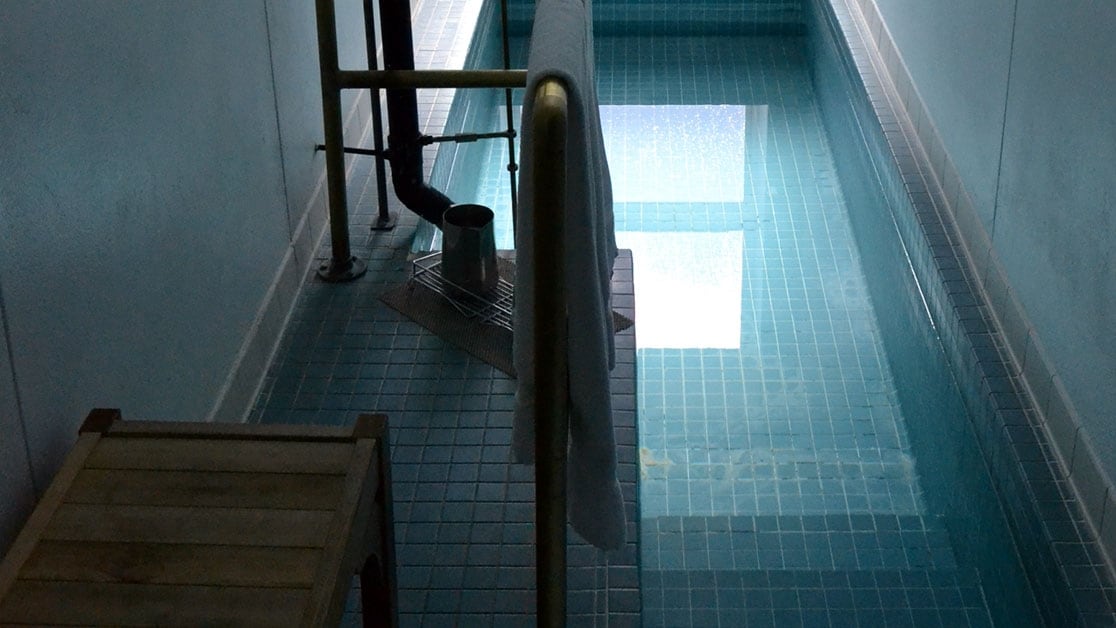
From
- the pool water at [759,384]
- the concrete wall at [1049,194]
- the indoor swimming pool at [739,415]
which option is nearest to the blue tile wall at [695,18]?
the pool water at [759,384]

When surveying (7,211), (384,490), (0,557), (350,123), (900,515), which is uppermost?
(350,123)

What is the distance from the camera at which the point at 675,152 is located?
468 centimetres

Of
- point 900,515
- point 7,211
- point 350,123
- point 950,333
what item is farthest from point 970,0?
point 7,211

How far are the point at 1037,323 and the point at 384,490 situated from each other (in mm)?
1663

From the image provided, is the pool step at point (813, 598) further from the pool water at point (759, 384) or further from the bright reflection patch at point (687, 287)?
the bright reflection patch at point (687, 287)

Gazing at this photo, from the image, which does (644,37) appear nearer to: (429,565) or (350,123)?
(350,123)

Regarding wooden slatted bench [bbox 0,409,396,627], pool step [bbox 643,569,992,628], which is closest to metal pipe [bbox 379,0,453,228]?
pool step [bbox 643,569,992,628]

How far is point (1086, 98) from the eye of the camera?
2539mm

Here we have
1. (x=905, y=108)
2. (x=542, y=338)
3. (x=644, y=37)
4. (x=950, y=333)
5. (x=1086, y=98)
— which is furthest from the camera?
(x=644, y=37)

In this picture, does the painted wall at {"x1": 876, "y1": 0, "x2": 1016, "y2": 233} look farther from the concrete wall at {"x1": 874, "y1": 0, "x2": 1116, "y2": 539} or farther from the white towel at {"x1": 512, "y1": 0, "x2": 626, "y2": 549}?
the white towel at {"x1": 512, "y1": 0, "x2": 626, "y2": 549}

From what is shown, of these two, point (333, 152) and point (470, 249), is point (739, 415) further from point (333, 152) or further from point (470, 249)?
point (333, 152)

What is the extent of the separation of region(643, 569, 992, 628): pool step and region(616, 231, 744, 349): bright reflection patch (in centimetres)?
98

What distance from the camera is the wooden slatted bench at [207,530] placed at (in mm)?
1409

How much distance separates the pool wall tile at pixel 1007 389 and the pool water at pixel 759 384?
0.12 meters
